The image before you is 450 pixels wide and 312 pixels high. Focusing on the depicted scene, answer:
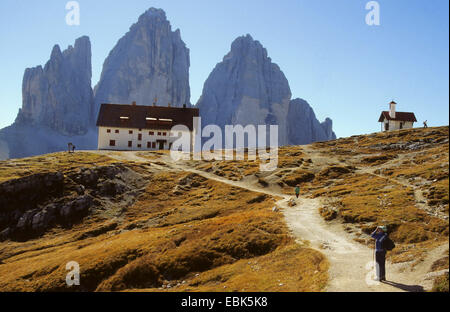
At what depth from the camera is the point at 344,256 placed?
2648 cm

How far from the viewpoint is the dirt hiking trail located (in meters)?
19.4

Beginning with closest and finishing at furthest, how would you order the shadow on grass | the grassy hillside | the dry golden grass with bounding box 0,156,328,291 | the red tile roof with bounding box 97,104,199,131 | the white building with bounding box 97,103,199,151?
the shadow on grass
the dry golden grass with bounding box 0,156,328,291
the grassy hillside
the white building with bounding box 97,103,199,151
the red tile roof with bounding box 97,104,199,131

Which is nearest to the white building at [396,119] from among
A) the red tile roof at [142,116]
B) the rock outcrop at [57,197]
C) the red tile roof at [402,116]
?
the red tile roof at [402,116]

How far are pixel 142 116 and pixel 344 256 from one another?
88.8 meters

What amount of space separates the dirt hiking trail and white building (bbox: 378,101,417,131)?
6621cm

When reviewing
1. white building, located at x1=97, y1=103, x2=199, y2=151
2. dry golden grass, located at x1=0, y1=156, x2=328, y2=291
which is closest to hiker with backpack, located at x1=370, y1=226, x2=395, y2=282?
dry golden grass, located at x1=0, y1=156, x2=328, y2=291

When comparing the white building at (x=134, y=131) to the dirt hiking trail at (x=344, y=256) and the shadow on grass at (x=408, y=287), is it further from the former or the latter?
the shadow on grass at (x=408, y=287)

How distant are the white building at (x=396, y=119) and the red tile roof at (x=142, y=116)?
56.3 metres

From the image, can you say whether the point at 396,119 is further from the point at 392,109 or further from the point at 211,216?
the point at 211,216

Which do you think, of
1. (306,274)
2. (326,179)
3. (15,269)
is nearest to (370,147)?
(326,179)

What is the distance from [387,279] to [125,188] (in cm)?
5051

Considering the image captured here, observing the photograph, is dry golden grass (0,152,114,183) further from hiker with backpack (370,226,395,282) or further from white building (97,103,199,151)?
hiker with backpack (370,226,395,282)

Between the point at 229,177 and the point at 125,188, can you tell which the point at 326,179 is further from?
the point at 125,188

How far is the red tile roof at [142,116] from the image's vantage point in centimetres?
10375
